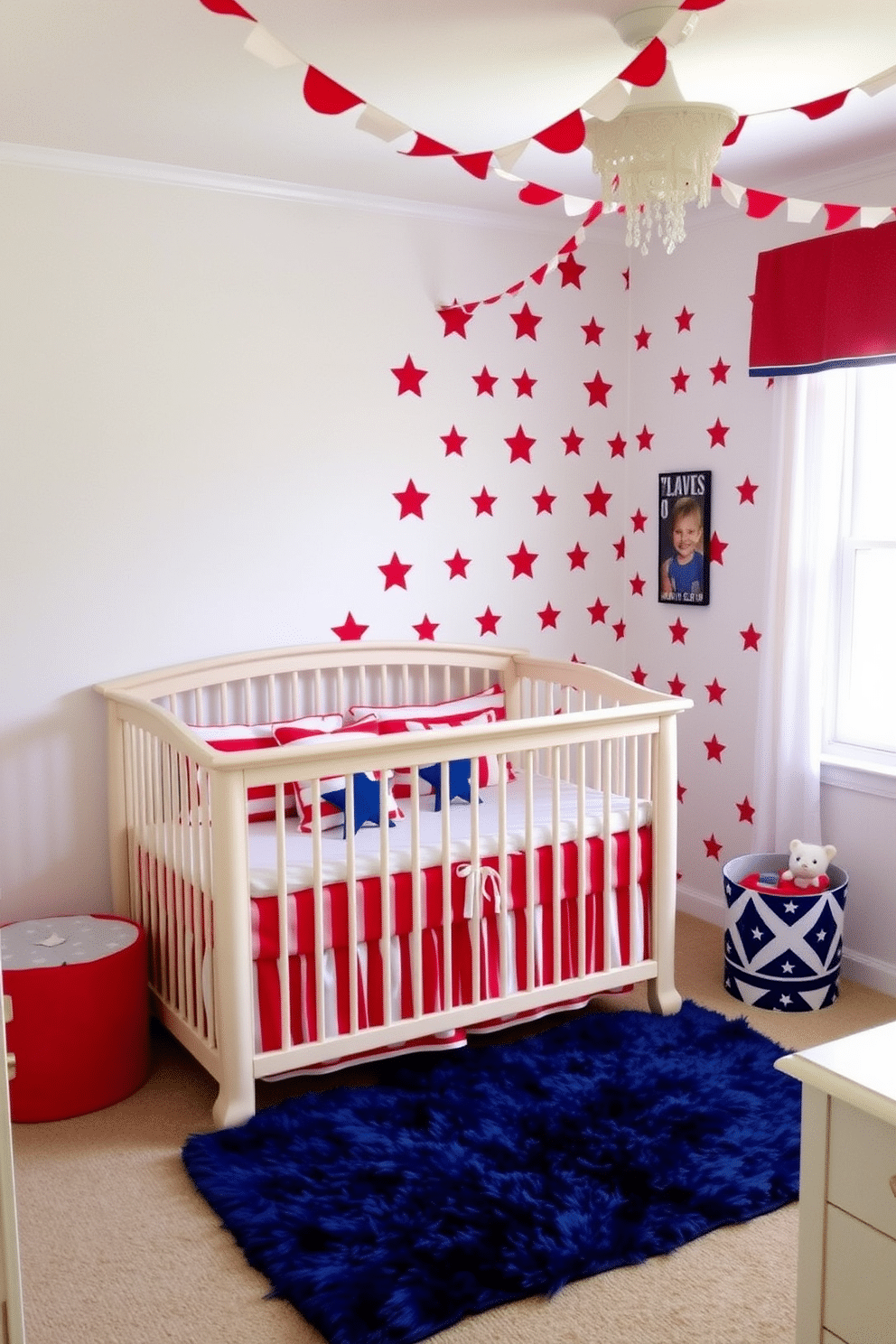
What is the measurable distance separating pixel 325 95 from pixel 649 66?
0.47 m

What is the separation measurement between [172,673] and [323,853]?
2.39 ft

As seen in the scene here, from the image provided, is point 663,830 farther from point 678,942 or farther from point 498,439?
point 498,439

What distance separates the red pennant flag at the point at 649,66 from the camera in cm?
168

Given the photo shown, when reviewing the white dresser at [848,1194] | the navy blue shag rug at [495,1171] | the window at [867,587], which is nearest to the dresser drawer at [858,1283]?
the white dresser at [848,1194]

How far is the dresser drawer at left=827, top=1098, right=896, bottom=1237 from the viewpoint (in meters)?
1.18

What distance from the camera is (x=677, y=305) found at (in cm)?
371

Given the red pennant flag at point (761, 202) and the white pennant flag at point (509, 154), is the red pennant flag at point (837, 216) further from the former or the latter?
the white pennant flag at point (509, 154)

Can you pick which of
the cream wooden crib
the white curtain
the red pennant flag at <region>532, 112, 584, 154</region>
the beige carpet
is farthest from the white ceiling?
the beige carpet

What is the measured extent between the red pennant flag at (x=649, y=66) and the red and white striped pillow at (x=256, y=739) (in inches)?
69.8

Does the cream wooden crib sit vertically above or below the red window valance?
below

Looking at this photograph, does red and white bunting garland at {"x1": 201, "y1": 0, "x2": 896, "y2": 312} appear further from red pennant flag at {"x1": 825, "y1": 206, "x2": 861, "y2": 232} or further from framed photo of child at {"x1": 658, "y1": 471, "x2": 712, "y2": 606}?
framed photo of child at {"x1": 658, "y1": 471, "x2": 712, "y2": 606}

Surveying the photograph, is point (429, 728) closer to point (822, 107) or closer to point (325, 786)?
point (325, 786)

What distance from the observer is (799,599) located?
3301 mm

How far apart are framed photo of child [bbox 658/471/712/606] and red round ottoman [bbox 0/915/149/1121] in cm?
198
